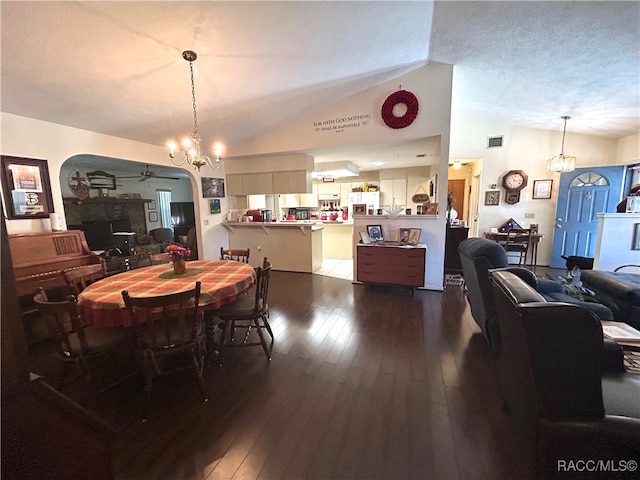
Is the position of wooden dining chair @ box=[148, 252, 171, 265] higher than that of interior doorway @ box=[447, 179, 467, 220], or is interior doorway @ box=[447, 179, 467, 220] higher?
interior doorway @ box=[447, 179, 467, 220]

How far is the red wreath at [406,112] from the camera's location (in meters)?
3.86

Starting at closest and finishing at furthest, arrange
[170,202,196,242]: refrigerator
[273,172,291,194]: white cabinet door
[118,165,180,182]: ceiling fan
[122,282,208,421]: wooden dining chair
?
[122,282,208,421]: wooden dining chair, [273,172,291,194]: white cabinet door, [118,165,180,182]: ceiling fan, [170,202,196,242]: refrigerator

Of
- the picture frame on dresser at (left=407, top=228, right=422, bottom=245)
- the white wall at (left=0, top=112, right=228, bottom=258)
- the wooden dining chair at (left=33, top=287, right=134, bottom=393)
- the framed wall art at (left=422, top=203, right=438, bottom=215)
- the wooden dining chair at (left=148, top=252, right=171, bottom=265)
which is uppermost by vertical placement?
the white wall at (left=0, top=112, right=228, bottom=258)

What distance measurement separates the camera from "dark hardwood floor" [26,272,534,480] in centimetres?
141

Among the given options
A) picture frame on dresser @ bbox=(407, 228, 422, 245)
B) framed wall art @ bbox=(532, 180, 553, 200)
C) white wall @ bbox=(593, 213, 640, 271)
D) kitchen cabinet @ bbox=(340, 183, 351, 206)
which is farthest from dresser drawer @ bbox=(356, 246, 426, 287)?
kitchen cabinet @ bbox=(340, 183, 351, 206)

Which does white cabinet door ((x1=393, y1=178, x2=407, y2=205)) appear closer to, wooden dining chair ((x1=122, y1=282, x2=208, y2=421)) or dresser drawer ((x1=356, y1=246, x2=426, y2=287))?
dresser drawer ((x1=356, y1=246, x2=426, y2=287))

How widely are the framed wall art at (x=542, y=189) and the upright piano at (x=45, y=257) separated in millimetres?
7626

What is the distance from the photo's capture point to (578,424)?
1139mm

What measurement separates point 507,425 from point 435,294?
243 cm

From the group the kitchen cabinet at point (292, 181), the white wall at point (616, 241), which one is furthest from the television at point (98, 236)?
the white wall at point (616, 241)

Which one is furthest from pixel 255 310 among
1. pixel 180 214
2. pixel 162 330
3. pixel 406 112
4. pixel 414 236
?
pixel 180 214

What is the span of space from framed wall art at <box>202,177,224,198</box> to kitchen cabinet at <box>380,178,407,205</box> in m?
4.25

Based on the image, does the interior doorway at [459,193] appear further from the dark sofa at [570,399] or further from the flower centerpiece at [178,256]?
the flower centerpiece at [178,256]

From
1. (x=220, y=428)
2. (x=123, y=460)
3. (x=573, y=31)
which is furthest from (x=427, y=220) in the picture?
(x=123, y=460)
